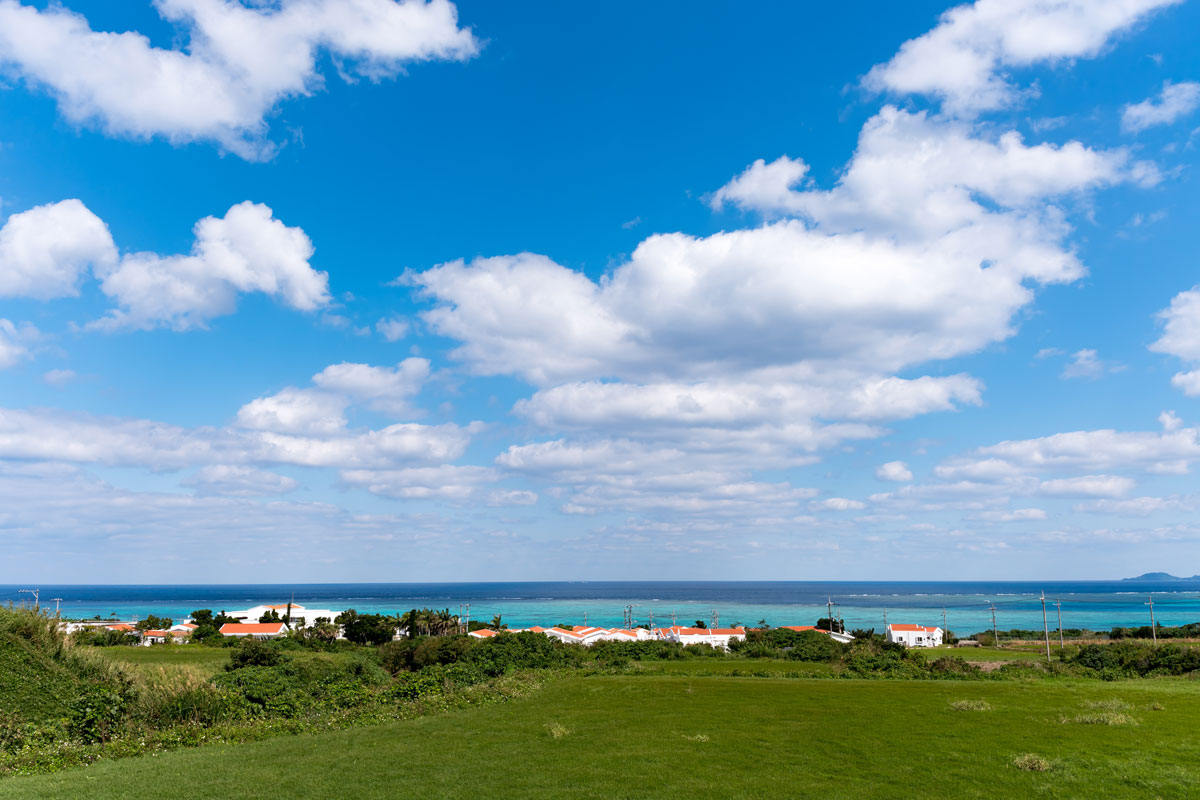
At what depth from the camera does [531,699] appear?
29984 millimetres

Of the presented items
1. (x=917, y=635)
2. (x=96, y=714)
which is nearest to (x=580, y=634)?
(x=917, y=635)

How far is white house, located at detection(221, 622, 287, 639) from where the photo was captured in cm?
8362

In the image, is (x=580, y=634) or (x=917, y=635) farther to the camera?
(x=917, y=635)

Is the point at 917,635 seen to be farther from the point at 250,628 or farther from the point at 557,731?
the point at 250,628

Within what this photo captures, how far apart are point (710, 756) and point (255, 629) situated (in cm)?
8570

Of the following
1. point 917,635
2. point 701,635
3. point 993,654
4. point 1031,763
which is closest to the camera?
point 1031,763

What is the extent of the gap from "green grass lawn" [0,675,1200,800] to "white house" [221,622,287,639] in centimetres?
6886

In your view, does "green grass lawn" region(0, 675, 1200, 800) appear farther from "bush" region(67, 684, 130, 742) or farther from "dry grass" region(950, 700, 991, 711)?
"bush" region(67, 684, 130, 742)

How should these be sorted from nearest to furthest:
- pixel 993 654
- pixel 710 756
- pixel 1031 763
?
pixel 1031 763 → pixel 710 756 → pixel 993 654

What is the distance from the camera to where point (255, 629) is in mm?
87375

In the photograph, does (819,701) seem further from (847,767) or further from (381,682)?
(381,682)

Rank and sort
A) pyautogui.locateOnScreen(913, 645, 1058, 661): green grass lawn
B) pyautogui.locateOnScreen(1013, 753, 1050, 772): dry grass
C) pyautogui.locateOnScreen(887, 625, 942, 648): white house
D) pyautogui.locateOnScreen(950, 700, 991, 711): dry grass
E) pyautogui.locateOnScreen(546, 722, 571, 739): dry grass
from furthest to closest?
pyautogui.locateOnScreen(887, 625, 942, 648): white house < pyautogui.locateOnScreen(913, 645, 1058, 661): green grass lawn < pyautogui.locateOnScreen(950, 700, 991, 711): dry grass < pyautogui.locateOnScreen(546, 722, 571, 739): dry grass < pyautogui.locateOnScreen(1013, 753, 1050, 772): dry grass

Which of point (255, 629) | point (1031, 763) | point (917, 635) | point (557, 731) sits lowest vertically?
point (255, 629)

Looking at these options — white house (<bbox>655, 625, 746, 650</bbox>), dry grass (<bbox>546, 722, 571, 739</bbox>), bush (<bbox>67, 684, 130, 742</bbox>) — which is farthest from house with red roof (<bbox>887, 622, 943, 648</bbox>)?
bush (<bbox>67, 684, 130, 742</bbox>)
